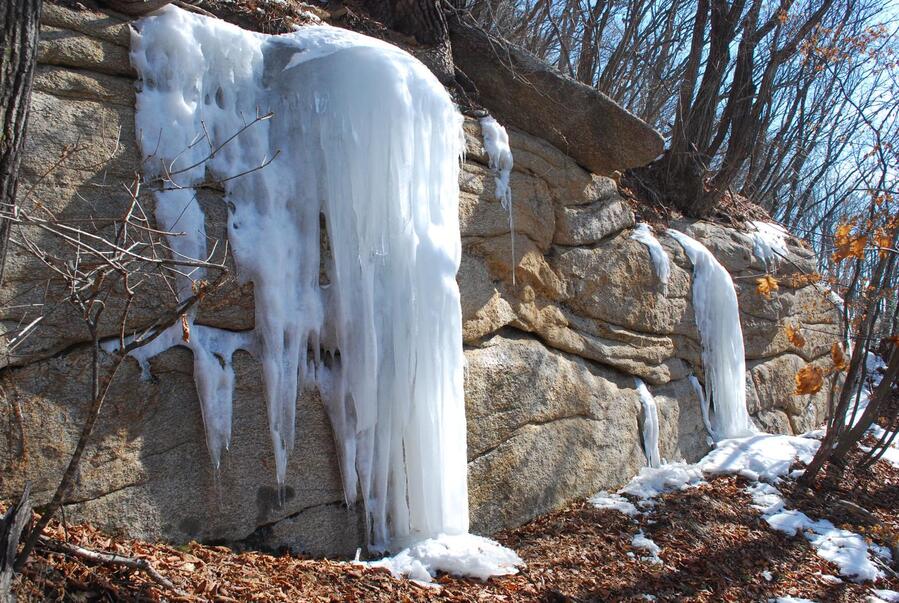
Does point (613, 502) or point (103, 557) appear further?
point (613, 502)

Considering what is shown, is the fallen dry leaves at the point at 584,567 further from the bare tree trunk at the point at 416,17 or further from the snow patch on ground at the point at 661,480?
the bare tree trunk at the point at 416,17

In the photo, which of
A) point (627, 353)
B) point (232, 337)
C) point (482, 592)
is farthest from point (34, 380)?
point (627, 353)

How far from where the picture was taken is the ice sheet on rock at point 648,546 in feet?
15.9

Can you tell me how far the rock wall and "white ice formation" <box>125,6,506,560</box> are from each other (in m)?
0.12

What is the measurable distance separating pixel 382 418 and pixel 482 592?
43.2 inches

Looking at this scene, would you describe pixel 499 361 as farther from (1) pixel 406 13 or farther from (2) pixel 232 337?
(1) pixel 406 13

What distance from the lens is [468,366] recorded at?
4.93 m

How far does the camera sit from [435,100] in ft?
15.6

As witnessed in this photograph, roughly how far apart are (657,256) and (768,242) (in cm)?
298

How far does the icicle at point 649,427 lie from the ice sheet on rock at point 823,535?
878 millimetres

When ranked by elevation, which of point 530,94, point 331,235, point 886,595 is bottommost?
point 886,595

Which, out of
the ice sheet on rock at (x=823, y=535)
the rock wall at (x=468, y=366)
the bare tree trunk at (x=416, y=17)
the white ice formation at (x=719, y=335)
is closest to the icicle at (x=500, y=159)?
the rock wall at (x=468, y=366)

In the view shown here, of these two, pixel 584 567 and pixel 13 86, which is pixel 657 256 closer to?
Result: pixel 584 567

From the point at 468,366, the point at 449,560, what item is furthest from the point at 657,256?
the point at 449,560
